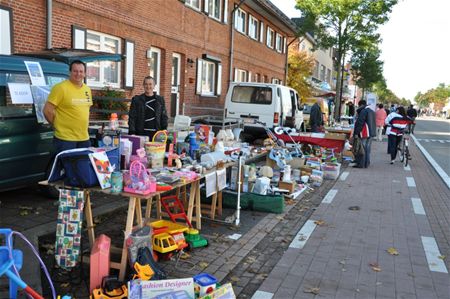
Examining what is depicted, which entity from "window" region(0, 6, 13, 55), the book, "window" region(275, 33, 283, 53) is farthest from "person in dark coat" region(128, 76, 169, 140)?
"window" region(275, 33, 283, 53)

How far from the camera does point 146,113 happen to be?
269 inches

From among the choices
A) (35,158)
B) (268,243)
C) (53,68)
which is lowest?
(268,243)

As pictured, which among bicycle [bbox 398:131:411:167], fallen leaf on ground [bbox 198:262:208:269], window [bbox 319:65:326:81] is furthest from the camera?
window [bbox 319:65:326:81]

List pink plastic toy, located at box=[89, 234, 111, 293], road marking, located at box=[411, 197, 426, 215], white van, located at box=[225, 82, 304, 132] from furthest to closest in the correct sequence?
1. white van, located at box=[225, 82, 304, 132]
2. road marking, located at box=[411, 197, 426, 215]
3. pink plastic toy, located at box=[89, 234, 111, 293]

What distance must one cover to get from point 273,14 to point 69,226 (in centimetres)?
2519

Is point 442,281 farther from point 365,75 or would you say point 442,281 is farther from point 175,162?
point 365,75

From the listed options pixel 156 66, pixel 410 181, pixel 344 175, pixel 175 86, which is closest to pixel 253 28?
pixel 175 86

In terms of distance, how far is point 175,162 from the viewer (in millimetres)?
5699

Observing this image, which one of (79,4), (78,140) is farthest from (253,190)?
(79,4)

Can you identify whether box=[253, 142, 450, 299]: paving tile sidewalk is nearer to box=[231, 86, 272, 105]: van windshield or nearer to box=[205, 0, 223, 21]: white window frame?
box=[231, 86, 272, 105]: van windshield

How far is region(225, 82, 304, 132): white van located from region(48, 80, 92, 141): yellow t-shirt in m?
8.93

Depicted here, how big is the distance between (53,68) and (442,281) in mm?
6035

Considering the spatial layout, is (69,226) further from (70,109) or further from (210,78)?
(210,78)

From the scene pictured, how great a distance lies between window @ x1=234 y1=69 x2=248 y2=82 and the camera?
2391 centimetres
